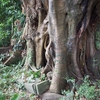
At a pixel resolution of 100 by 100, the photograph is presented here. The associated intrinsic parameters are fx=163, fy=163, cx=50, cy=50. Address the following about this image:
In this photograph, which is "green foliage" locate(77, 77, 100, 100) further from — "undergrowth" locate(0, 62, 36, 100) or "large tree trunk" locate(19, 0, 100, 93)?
"undergrowth" locate(0, 62, 36, 100)

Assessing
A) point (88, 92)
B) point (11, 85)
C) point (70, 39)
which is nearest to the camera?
point (88, 92)

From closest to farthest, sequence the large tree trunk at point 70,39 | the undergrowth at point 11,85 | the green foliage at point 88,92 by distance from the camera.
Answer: the green foliage at point 88,92 < the large tree trunk at point 70,39 < the undergrowth at point 11,85

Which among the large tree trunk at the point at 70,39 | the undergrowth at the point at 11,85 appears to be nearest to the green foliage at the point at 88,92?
the large tree trunk at the point at 70,39

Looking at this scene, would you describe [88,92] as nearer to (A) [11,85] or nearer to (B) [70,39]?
(B) [70,39]

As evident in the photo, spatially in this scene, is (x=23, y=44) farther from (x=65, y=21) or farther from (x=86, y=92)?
(x=86, y=92)

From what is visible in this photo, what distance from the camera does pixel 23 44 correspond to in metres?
4.19

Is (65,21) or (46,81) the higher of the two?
(65,21)

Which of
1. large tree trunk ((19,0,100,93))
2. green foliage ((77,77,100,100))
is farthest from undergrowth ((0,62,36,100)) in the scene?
green foliage ((77,77,100,100))

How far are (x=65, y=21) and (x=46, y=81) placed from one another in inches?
41.3

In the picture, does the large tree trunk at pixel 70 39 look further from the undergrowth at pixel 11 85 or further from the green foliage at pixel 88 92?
the undergrowth at pixel 11 85

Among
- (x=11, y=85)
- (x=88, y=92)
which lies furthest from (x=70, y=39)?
(x=11, y=85)

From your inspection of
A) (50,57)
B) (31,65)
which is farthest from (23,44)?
(50,57)

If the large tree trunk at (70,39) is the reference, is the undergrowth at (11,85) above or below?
below

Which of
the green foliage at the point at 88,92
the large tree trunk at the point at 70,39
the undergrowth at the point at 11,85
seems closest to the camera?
the green foliage at the point at 88,92
